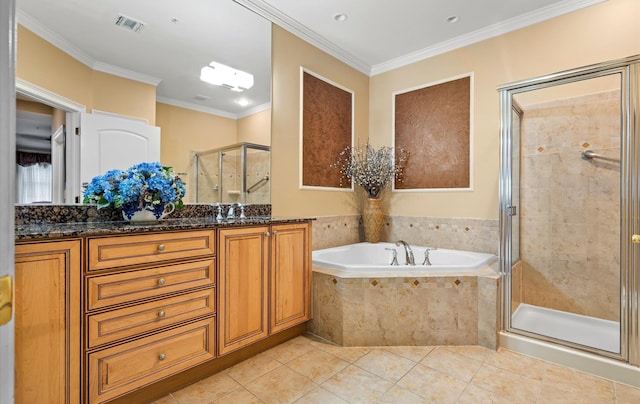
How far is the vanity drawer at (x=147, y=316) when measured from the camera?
4.79ft

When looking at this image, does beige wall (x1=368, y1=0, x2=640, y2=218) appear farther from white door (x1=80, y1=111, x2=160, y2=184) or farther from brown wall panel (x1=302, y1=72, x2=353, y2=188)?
white door (x1=80, y1=111, x2=160, y2=184)

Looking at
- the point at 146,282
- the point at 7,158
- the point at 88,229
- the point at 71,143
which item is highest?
the point at 71,143

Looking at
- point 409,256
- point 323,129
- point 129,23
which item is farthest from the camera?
point 323,129

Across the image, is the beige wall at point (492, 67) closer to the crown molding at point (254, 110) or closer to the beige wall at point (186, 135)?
the crown molding at point (254, 110)

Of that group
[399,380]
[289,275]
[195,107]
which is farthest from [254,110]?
[399,380]

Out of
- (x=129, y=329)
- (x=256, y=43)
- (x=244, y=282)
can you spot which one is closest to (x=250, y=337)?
(x=244, y=282)

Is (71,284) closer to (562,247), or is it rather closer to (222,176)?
(222,176)

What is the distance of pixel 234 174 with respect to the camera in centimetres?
256

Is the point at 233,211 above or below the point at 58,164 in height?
below

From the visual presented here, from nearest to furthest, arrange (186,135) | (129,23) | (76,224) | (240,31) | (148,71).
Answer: (76,224) → (129,23) → (148,71) → (186,135) → (240,31)

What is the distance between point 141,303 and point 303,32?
262 centimetres

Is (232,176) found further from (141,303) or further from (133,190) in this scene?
(141,303)

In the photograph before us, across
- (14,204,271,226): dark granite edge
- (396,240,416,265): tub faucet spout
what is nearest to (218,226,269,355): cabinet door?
(14,204,271,226): dark granite edge

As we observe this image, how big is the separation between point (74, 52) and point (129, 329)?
153 centimetres
